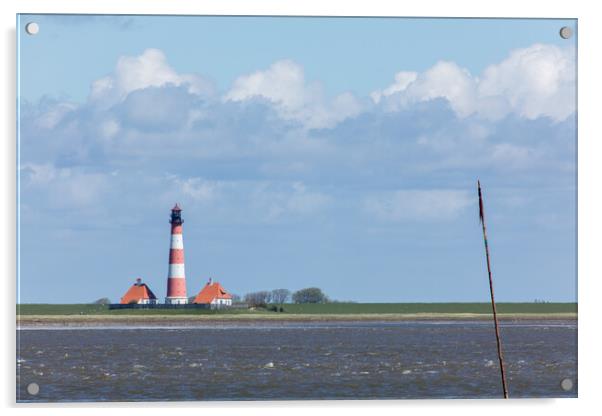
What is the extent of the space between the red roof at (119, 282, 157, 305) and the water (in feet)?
3.02

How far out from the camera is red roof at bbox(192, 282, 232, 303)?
48.8 ft

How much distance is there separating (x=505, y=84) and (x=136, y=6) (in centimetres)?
344

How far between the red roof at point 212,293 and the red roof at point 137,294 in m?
Result: 0.54

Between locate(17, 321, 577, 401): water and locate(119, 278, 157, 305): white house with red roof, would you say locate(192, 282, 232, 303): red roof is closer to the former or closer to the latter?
locate(119, 278, 157, 305): white house with red roof

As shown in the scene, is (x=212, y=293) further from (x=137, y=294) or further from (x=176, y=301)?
(x=176, y=301)

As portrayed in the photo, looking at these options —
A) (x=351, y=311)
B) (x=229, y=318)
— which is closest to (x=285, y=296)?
(x=351, y=311)

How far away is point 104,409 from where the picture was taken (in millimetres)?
12234

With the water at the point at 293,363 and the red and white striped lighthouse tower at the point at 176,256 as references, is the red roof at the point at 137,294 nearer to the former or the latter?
the red and white striped lighthouse tower at the point at 176,256

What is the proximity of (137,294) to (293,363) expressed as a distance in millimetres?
3970

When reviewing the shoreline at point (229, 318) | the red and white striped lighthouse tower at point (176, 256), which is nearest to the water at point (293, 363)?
the shoreline at point (229, 318)

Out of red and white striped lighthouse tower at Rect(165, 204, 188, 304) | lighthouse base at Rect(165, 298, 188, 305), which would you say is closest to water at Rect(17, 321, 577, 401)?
lighthouse base at Rect(165, 298, 188, 305)

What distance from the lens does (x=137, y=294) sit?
15.4 meters

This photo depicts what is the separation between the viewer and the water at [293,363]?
13883 millimetres
